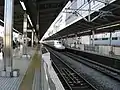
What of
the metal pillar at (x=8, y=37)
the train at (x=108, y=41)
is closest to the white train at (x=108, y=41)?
the train at (x=108, y=41)

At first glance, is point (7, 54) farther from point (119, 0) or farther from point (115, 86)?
point (119, 0)

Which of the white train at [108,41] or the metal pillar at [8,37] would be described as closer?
the metal pillar at [8,37]

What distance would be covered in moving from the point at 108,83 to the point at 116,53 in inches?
351

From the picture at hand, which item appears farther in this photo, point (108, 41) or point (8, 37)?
point (108, 41)

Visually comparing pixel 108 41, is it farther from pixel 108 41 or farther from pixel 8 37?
pixel 8 37

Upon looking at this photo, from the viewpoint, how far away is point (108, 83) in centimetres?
1397

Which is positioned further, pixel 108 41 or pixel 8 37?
pixel 108 41

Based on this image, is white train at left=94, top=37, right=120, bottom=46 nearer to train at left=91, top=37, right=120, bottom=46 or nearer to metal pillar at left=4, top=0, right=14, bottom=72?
train at left=91, top=37, right=120, bottom=46

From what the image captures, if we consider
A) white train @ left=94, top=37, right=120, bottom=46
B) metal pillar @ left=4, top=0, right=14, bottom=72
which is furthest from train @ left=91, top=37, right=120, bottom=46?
metal pillar @ left=4, top=0, right=14, bottom=72

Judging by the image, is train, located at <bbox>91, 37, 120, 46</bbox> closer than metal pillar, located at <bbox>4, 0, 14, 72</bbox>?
No

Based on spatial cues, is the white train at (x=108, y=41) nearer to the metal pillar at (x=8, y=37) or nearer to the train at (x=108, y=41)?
the train at (x=108, y=41)

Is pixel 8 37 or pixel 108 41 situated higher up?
pixel 8 37

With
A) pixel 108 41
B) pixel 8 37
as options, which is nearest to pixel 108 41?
pixel 108 41

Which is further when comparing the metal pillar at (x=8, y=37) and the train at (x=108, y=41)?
the train at (x=108, y=41)
